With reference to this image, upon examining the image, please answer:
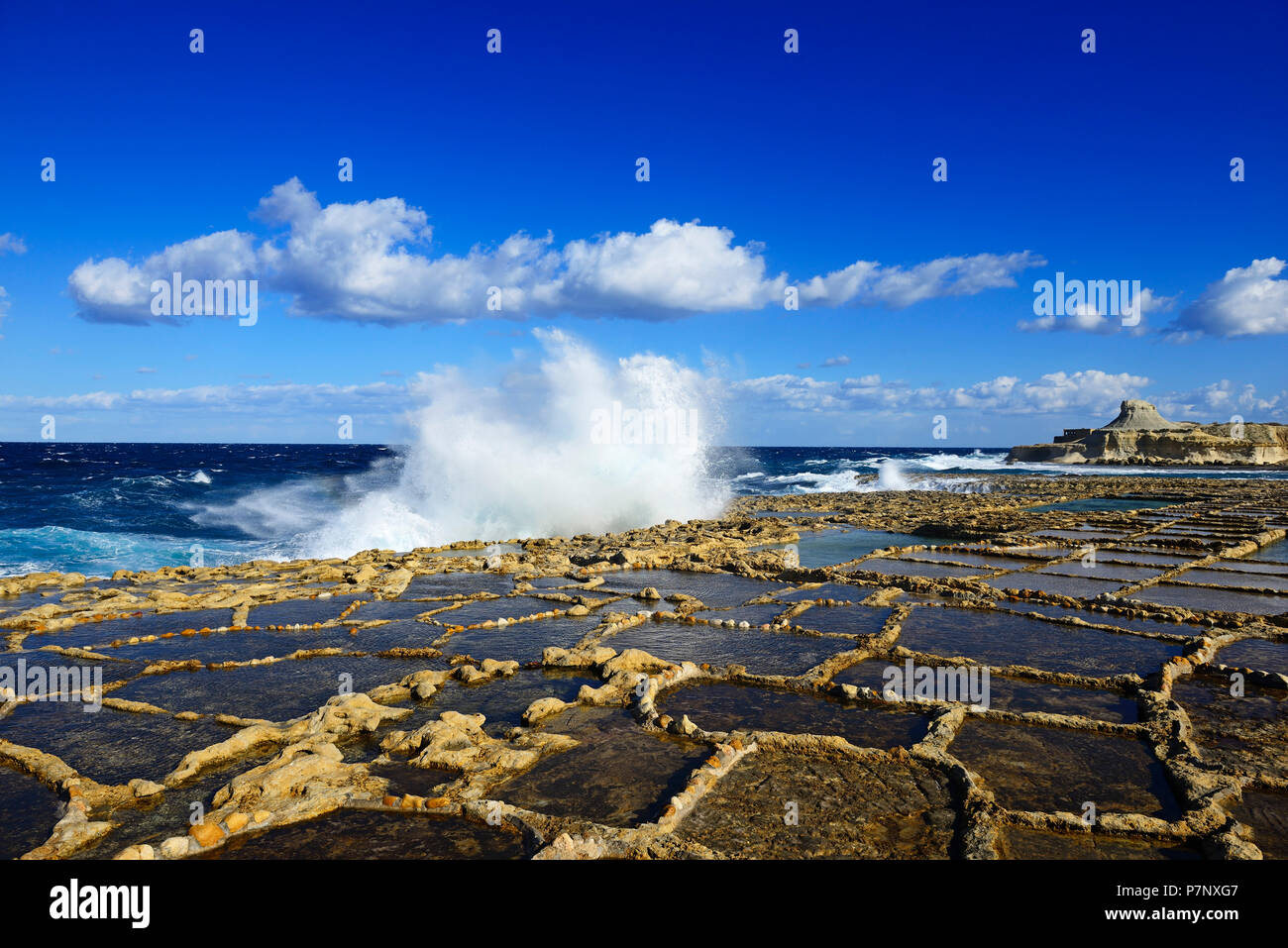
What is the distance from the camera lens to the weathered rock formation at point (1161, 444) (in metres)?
68.2

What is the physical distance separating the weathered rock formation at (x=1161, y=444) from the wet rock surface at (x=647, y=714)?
223 feet

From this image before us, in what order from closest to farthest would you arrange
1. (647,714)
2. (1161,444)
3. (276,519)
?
(647,714) < (276,519) < (1161,444)

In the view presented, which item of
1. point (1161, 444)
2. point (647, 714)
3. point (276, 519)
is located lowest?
point (647, 714)

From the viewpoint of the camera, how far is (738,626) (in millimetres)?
11305

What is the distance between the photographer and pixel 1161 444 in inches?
2862

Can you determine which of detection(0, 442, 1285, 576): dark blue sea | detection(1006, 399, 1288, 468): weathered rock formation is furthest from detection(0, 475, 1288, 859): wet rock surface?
detection(1006, 399, 1288, 468): weathered rock formation

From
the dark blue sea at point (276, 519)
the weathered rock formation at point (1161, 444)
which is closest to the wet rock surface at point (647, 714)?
the dark blue sea at point (276, 519)

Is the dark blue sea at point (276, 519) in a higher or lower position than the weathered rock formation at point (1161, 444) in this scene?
lower

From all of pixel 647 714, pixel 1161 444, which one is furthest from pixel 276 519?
pixel 1161 444

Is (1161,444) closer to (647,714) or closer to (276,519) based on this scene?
(276,519)

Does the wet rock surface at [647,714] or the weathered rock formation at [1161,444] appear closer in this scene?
the wet rock surface at [647,714]

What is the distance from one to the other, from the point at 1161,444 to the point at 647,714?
3361 inches

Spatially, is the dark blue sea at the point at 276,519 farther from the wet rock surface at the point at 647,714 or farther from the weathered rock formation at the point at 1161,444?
the weathered rock formation at the point at 1161,444
